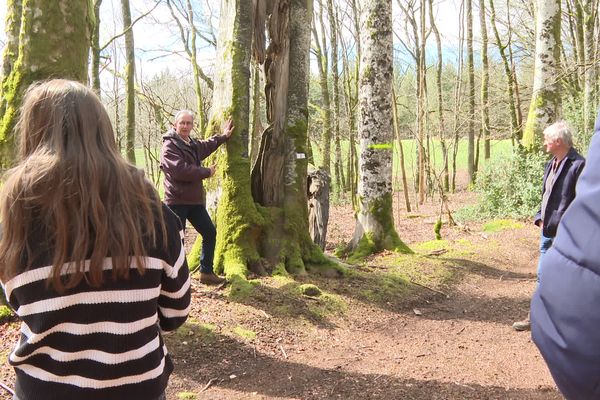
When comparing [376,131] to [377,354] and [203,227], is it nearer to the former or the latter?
[203,227]

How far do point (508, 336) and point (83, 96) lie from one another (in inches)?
214

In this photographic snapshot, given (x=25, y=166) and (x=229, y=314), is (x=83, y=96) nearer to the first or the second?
(x=25, y=166)

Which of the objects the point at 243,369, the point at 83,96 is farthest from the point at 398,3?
the point at 83,96

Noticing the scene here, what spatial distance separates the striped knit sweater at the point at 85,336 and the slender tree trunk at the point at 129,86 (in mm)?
13944

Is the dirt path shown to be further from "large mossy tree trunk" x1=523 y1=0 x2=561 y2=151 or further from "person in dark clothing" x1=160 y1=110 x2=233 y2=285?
"large mossy tree trunk" x1=523 y1=0 x2=561 y2=151

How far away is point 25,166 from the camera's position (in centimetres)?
179

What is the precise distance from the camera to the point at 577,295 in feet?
3.58

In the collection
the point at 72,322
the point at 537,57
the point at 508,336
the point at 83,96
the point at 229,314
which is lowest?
the point at 508,336

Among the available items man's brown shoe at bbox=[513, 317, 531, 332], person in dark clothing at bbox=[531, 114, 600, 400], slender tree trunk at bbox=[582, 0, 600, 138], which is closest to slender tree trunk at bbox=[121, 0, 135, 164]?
man's brown shoe at bbox=[513, 317, 531, 332]

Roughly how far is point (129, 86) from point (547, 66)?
474 inches

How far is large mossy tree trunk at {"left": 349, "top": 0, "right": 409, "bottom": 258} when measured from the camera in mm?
8867

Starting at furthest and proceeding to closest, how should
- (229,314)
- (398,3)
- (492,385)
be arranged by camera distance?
(398,3) → (229,314) → (492,385)

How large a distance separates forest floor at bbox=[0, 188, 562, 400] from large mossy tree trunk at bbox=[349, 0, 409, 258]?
962mm

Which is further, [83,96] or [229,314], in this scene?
[229,314]
